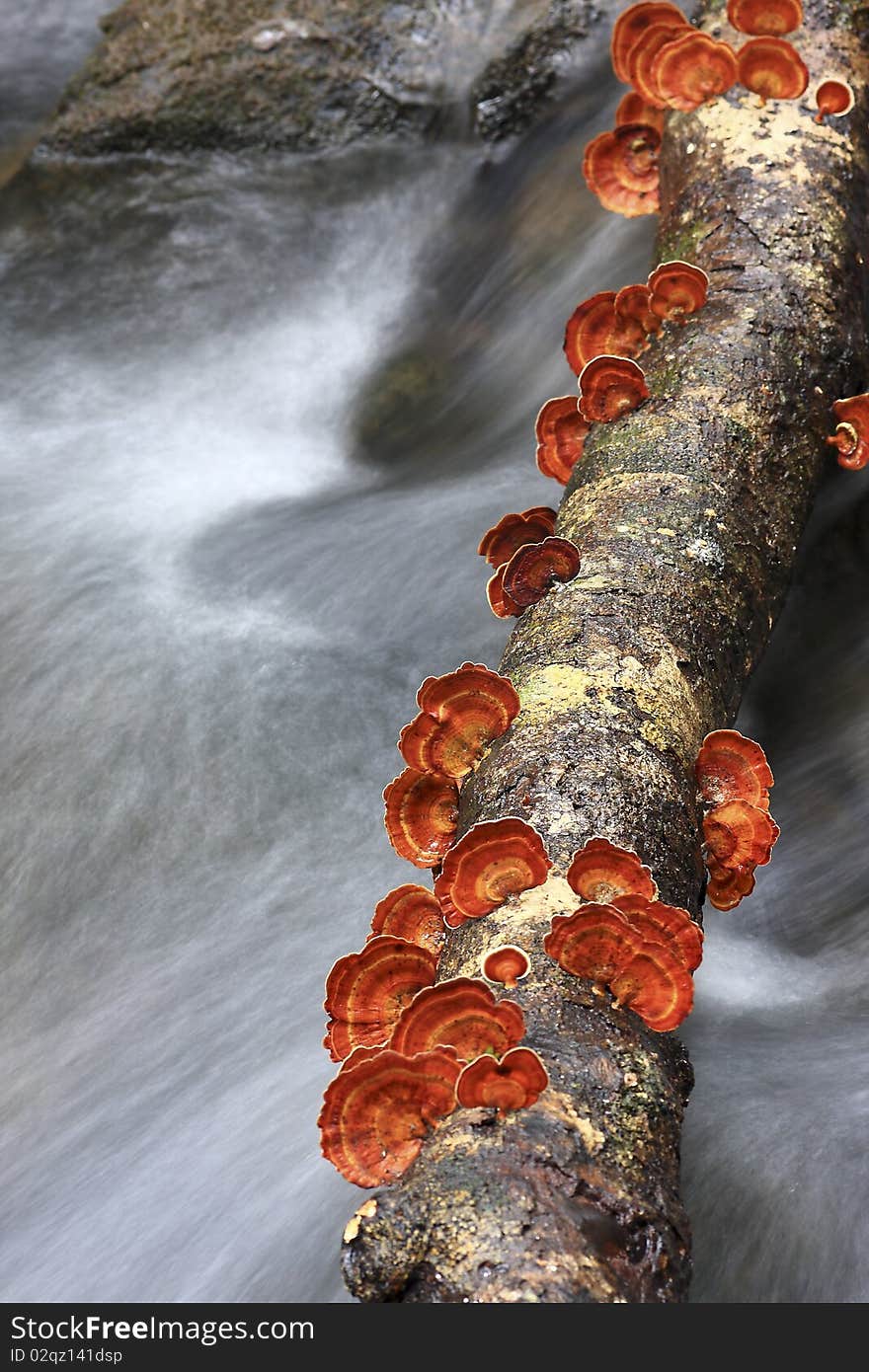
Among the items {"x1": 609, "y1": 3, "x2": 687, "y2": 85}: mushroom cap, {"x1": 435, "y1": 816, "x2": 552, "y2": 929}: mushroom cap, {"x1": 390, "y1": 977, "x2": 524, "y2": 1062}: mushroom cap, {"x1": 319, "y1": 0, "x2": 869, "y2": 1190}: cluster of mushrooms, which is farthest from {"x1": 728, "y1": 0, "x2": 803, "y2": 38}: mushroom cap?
{"x1": 390, "y1": 977, "x2": 524, "y2": 1062}: mushroom cap

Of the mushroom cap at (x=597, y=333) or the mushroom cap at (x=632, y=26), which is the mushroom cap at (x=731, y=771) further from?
the mushroom cap at (x=632, y=26)

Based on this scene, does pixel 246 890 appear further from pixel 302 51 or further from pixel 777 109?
pixel 302 51

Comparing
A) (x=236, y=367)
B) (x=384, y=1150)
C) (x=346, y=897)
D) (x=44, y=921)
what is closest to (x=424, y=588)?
(x=346, y=897)

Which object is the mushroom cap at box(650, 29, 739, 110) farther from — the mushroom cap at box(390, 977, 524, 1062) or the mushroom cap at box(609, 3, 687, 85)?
the mushroom cap at box(390, 977, 524, 1062)

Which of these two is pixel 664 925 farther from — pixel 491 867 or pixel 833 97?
pixel 833 97

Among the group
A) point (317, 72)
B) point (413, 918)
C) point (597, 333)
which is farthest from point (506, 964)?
point (317, 72)

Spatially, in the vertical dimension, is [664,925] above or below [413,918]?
above

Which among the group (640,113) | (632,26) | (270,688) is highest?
(632,26)

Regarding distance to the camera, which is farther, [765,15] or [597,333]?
[765,15]
